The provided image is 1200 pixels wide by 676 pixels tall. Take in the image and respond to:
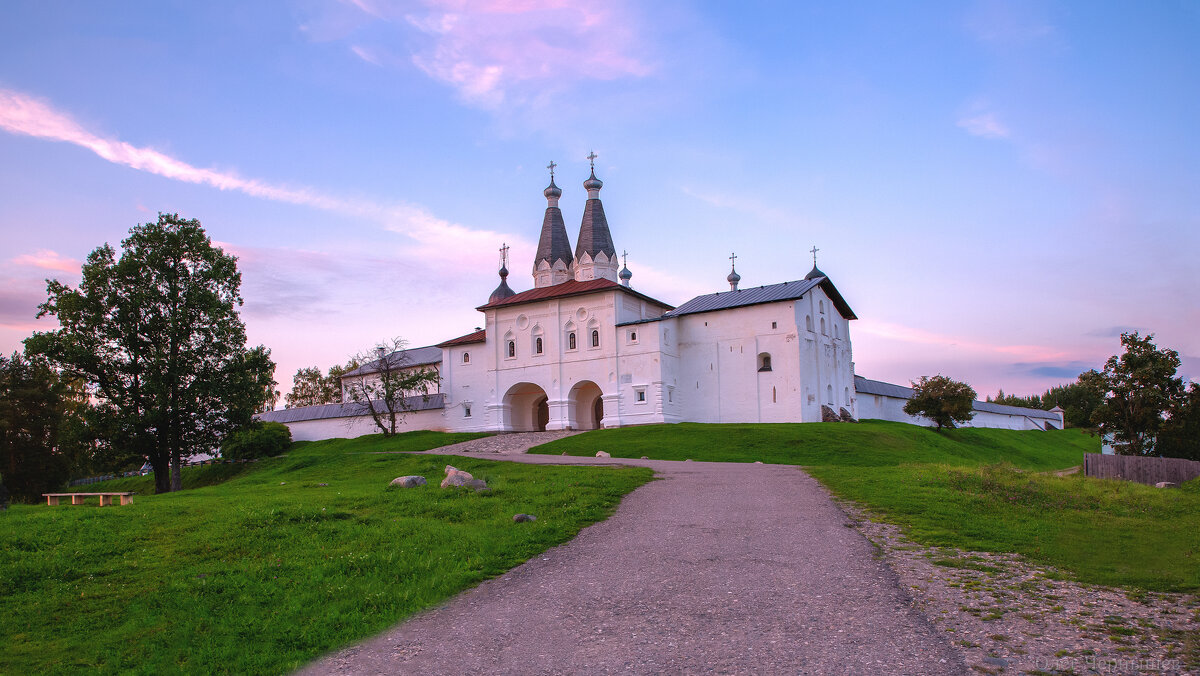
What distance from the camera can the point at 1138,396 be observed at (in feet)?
94.7

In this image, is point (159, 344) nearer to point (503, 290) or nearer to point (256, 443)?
point (256, 443)

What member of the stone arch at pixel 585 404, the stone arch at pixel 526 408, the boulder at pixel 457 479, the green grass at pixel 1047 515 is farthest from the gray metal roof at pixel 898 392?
the boulder at pixel 457 479

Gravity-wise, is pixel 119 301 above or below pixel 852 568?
above

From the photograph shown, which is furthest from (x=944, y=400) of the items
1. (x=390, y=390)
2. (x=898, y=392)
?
(x=390, y=390)

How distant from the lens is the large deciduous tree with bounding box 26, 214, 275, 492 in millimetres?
28078

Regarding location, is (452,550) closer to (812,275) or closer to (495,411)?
(495,411)

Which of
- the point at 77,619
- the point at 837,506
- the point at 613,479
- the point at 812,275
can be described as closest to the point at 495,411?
the point at 812,275

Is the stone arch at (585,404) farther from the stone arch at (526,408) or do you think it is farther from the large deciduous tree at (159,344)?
the large deciduous tree at (159,344)

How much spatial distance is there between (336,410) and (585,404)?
18.6 meters

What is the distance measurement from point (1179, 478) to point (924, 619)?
1905 cm

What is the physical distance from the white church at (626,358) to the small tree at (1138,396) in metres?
13.8

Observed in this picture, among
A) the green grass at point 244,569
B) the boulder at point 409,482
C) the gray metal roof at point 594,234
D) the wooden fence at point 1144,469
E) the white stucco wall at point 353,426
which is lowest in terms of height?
the wooden fence at point 1144,469

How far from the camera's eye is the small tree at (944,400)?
4494 cm

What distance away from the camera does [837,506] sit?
13.5m
